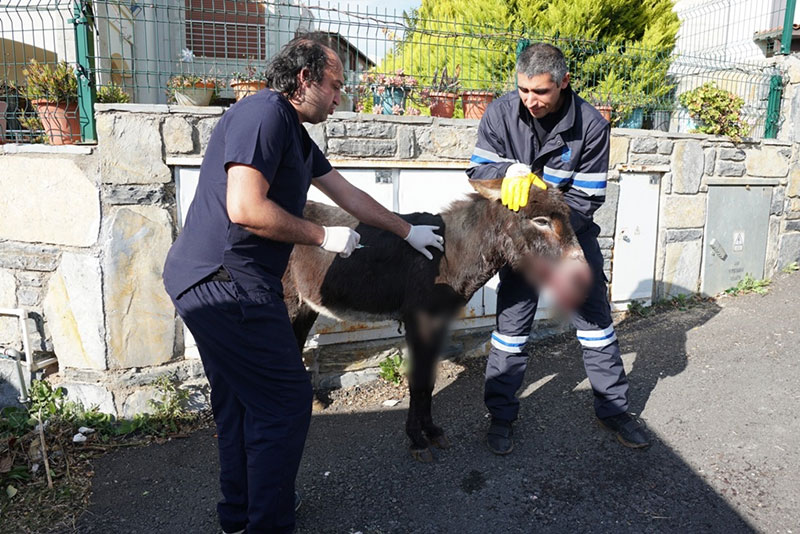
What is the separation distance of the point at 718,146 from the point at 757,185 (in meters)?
0.96

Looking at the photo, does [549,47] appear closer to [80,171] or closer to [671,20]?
[80,171]

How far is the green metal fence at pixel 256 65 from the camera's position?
14.3ft

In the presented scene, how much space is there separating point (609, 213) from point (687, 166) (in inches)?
52.9

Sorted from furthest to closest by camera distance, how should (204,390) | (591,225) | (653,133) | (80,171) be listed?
(653,133)
(204,390)
(80,171)
(591,225)

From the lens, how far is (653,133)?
619 centimetres

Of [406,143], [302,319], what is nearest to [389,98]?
[406,143]

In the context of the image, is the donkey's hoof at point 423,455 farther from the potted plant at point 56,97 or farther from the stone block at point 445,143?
the potted plant at point 56,97

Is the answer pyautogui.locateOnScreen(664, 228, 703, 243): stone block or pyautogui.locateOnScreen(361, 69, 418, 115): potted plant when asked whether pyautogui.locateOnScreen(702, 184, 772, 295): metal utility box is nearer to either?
pyautogui.locateOnScreen(664, 228, 703, 243): stone block

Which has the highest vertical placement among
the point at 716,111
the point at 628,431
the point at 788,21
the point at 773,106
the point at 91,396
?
the point at 788,21

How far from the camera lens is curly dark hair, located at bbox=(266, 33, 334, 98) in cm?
239

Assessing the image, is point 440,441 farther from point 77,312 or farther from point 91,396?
point 77,312

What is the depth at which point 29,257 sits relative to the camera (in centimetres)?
427

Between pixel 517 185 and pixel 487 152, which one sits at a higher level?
pixel 487 152

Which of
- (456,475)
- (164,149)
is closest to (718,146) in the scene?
(456,475)
